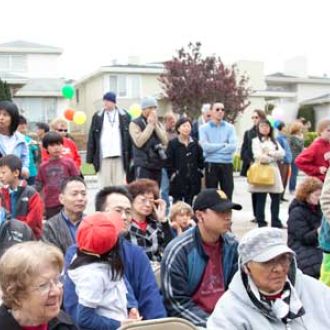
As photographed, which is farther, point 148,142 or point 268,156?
point 268,156

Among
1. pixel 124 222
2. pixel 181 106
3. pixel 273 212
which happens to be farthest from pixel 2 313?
pixel 181 106

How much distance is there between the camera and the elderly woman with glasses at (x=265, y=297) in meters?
3.17

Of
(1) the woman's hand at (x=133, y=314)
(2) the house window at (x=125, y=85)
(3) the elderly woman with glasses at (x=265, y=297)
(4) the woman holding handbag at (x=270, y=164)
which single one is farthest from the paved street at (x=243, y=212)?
(2) the house window at (x=125, y=85)

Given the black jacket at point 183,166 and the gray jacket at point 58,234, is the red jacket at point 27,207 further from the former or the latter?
the black jacket at point 183,166

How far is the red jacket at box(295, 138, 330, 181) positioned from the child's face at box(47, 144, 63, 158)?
2.71 meters

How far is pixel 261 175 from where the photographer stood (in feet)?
31.0

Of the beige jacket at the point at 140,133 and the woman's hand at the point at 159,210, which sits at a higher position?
the beige jacket at the point at 140,133

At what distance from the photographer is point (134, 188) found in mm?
5098

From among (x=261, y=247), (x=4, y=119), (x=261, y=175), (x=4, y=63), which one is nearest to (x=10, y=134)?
(x=4, y=119)

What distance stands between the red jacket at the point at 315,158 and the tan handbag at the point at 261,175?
1872 millimetres

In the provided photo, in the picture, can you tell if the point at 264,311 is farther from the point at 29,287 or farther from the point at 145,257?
the point at 29,287

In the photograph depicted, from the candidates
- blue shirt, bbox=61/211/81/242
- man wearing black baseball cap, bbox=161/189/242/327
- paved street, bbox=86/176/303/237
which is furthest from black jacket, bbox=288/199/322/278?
paved street, bbox=86/176/303/237

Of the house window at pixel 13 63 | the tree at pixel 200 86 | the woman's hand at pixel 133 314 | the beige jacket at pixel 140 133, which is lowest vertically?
the woman's hand at pixel 133 314

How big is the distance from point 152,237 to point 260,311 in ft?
6.24
